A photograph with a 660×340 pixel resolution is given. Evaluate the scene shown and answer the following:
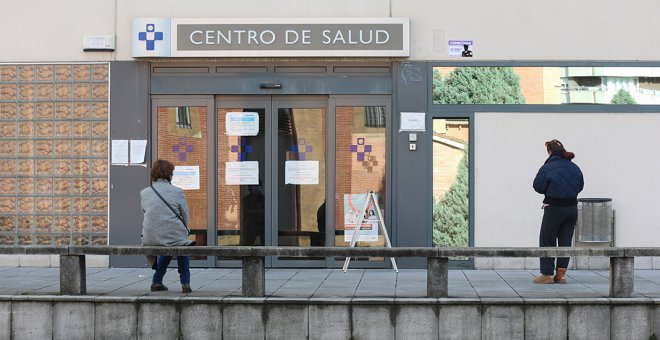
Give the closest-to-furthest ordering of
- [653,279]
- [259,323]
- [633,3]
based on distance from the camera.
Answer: [259,323] < [653,279] < [633,3]

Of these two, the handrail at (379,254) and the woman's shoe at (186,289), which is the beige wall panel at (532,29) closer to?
the handrail at (379,254)

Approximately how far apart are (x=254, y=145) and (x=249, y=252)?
3.91 metres

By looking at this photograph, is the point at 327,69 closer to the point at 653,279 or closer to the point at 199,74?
the point at 199,74

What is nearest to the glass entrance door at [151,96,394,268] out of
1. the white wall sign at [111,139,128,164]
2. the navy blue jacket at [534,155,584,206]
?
the white wall sign at [111,139,128,164]

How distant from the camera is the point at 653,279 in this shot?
10.6m

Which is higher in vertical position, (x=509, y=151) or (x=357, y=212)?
(x=509, y=151)

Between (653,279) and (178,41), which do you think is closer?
(653,279)

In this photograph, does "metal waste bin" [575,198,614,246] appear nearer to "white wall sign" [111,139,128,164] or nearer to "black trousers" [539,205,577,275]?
"black trousers" [539,205,577,275]

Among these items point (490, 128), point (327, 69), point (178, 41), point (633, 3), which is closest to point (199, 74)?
point (178, 41)

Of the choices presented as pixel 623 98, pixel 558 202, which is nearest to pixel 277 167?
pixel 558 202

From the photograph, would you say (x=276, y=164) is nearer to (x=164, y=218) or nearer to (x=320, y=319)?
(x=164, y=218)

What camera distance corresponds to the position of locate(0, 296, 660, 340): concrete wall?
8.36 metres

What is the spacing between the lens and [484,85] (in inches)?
473

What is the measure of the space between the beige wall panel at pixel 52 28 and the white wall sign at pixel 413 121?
4363mm
